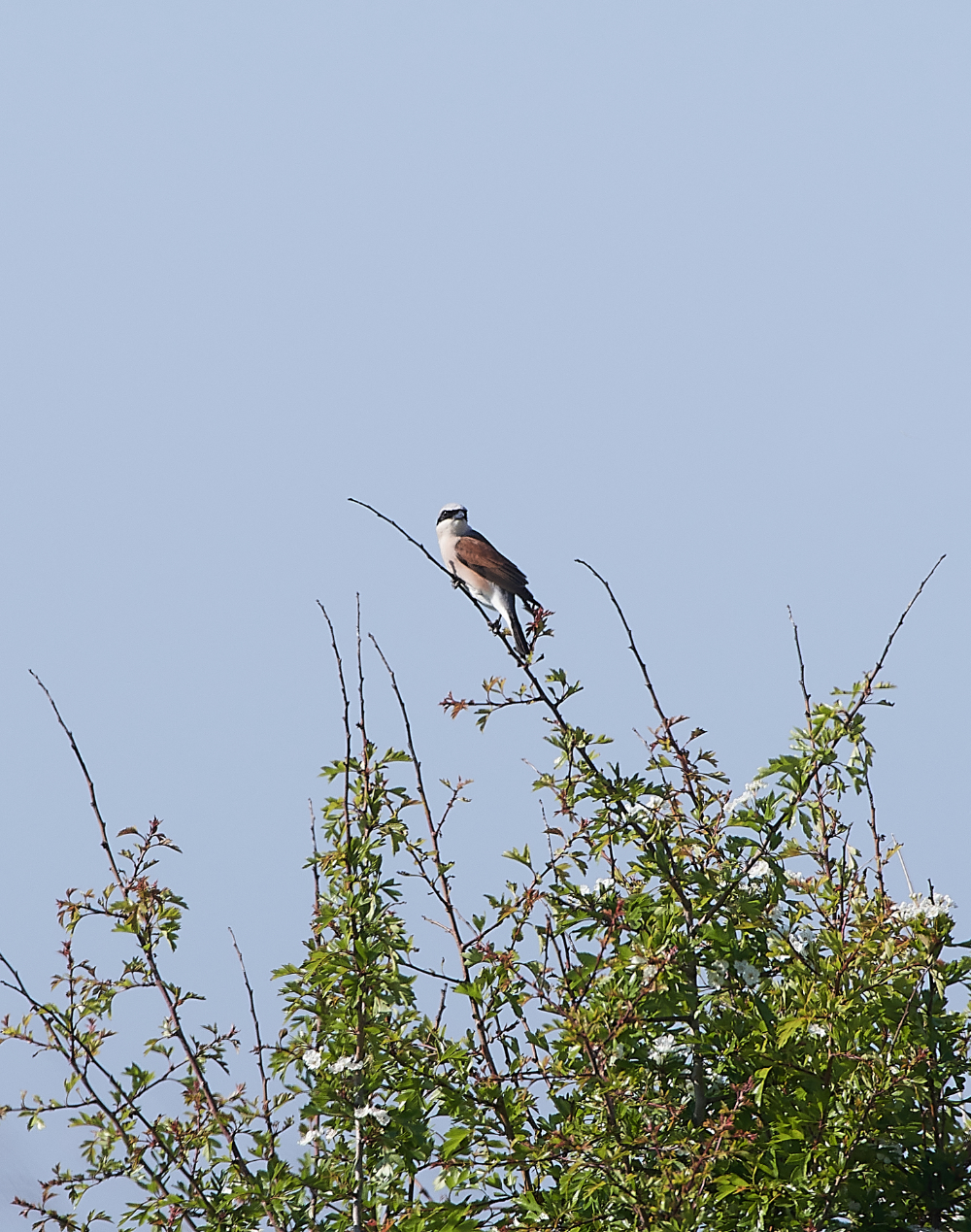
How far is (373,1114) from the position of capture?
327 cm

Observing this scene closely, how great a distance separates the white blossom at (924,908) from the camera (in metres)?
3.53

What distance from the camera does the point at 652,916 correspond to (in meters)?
3.57

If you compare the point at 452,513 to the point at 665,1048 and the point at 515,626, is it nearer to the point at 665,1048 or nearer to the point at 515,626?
the point at 515,626

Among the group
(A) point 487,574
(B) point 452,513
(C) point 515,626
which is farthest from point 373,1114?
(B) point 452,513

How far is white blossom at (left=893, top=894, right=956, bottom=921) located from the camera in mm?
3533

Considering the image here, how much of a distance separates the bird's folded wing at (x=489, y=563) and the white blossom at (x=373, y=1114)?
510 cm

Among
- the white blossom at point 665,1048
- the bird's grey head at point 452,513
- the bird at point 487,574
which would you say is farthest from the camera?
the bird's grey head at point 452,513

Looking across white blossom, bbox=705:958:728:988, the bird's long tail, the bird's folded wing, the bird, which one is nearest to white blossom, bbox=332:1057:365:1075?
white blossom, bbox=705:958:728:988

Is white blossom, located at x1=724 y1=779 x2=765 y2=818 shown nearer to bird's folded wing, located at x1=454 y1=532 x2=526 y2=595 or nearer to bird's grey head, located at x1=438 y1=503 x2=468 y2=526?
bird's folded wing, located at x1=454 y1=532 x2=526 y2=595

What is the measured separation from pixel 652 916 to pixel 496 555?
5271 mm

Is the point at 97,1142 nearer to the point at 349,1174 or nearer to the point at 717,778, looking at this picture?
the point at 349,1174

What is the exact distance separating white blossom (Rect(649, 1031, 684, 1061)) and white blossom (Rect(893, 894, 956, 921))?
77cm

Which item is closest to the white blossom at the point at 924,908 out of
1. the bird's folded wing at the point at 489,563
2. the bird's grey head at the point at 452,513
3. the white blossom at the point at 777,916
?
the white blossom at the point at 777,916

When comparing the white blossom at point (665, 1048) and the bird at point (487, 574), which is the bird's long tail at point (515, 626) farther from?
the white blossom at point (665, 1048)
